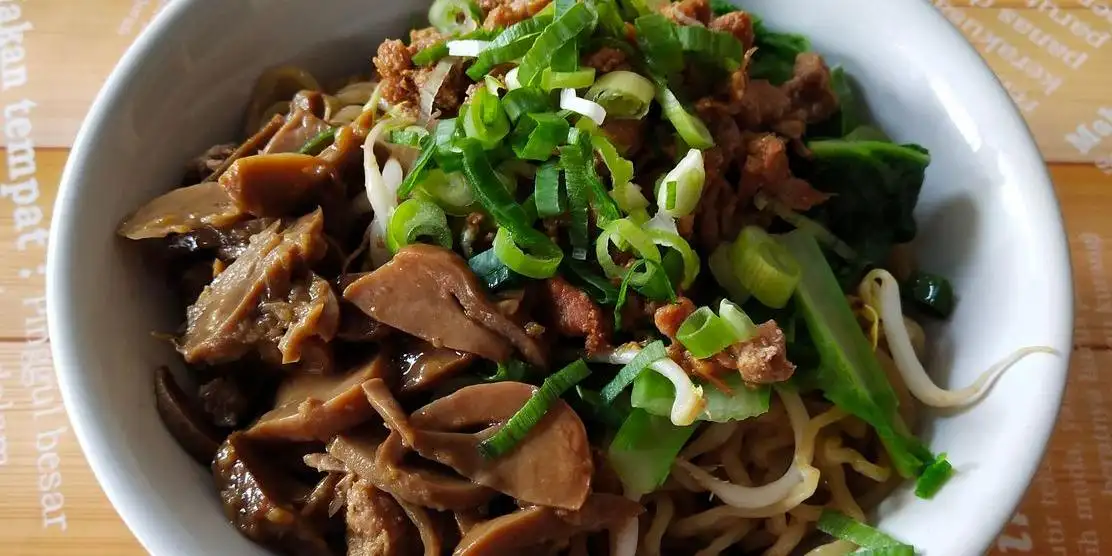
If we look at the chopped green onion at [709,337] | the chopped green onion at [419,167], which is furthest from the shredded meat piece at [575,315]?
the chopped green onion at [419,167]

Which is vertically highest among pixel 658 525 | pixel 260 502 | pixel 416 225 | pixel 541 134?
pixel 541 134

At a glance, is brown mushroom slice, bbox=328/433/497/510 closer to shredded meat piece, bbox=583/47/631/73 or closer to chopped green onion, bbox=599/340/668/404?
chopped green onion, bbox=599/340/668/404

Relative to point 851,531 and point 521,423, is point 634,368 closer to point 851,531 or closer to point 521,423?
point 521,423

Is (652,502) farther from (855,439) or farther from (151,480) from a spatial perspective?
(151,480)

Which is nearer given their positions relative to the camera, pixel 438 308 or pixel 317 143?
pixel 438 308

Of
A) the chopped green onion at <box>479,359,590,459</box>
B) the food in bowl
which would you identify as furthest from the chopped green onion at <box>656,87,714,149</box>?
the chopped green onion at <box>479,359,590,459</box>

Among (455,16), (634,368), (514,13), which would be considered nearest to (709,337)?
(634,368)
